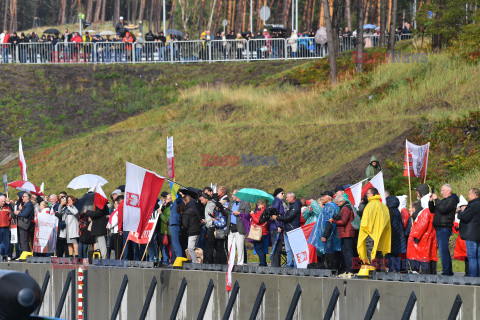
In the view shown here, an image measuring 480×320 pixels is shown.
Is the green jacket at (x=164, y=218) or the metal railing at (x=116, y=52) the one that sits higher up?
the metal railing at (x=116, y=52)

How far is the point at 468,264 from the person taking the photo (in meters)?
14.9

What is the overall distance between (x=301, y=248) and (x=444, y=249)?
8.68 ft

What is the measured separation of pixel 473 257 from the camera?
1409cm

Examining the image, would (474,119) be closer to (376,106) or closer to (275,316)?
(376,106)

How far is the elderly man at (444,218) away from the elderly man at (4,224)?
1252 cm

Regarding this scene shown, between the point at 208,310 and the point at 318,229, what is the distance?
8.14 feet

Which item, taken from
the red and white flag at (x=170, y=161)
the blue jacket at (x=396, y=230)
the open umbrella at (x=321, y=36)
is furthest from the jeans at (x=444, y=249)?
the open umbrella at (x=321, y=36)

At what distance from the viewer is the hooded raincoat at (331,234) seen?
15.7 metres

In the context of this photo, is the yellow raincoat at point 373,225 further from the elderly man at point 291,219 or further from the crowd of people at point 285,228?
the elderly man at point 291,219

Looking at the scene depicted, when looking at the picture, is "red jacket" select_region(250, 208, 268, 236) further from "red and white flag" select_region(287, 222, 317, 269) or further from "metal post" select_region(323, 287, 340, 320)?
"metal post" select_region(323, 287, 340, 320)

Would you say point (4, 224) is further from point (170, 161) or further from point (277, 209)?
point (277, 209)

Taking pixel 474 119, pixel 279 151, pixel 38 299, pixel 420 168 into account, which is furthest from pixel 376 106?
pixel 38 299

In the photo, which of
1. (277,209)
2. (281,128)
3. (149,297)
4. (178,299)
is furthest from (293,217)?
(281,128)

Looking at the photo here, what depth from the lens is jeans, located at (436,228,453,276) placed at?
1469 cm
